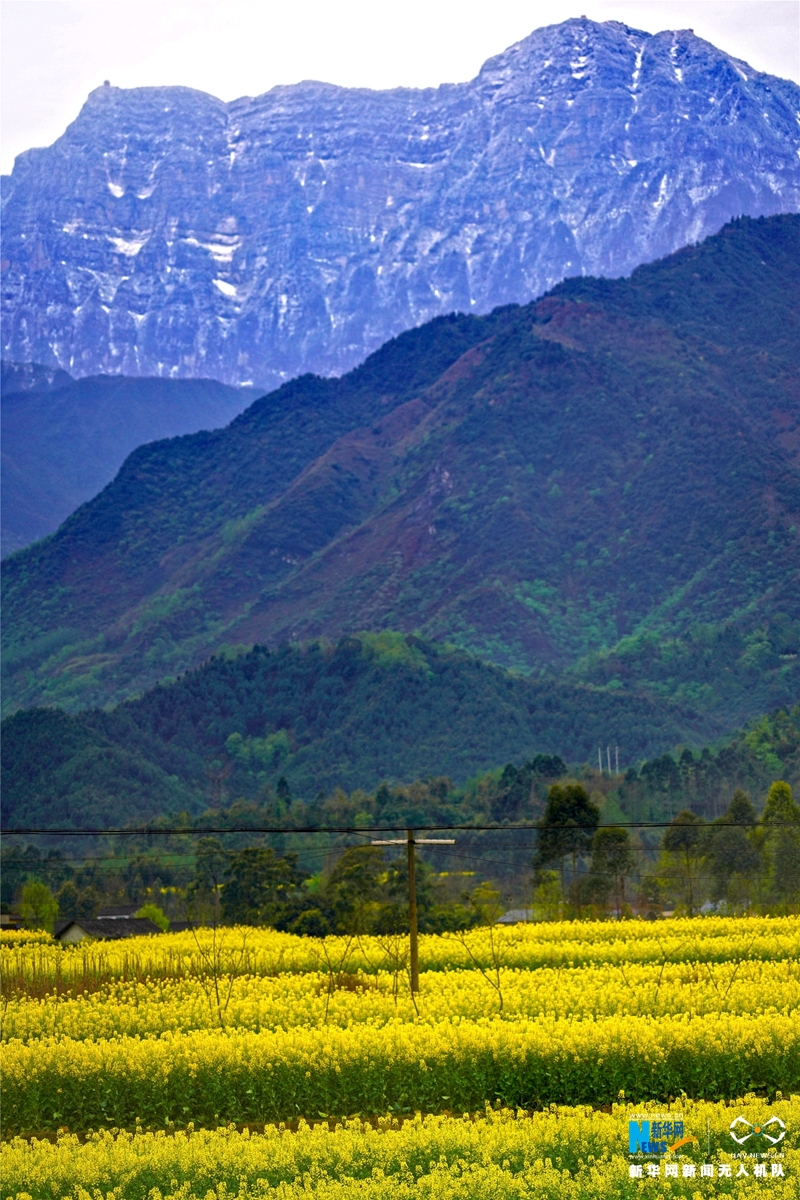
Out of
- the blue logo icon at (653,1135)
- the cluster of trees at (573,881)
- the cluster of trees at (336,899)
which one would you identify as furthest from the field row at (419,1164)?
the cluster of trees at (573,881)

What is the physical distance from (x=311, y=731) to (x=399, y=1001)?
13893 cm

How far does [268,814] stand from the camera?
395 feet

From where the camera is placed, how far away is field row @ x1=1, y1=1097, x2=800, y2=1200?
21906mm

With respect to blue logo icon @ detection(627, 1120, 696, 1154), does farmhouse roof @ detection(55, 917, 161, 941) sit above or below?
above

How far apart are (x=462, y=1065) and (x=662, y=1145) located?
7.06 m

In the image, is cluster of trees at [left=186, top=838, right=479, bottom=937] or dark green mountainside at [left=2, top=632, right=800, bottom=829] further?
dark green mountainside at [left=2, top=632, right=800, bottom=829]

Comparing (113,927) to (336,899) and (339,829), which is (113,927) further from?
(339,829)

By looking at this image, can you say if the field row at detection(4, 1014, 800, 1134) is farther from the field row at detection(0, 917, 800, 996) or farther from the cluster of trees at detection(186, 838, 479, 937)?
the cluster of trees at detection(186, 838, 479, 937)

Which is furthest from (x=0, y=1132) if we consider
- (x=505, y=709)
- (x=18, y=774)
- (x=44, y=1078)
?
(x=505, y=709)

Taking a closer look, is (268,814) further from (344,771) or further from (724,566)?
(724,566)

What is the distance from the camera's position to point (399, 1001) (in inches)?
1459

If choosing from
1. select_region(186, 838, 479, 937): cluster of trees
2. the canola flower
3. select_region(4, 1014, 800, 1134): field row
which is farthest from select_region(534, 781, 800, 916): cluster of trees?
select_region(4, 1014, 800, 1134): field row

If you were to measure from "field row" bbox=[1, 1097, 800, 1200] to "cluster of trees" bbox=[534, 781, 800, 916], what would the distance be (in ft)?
151

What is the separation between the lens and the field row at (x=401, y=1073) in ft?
97.6
